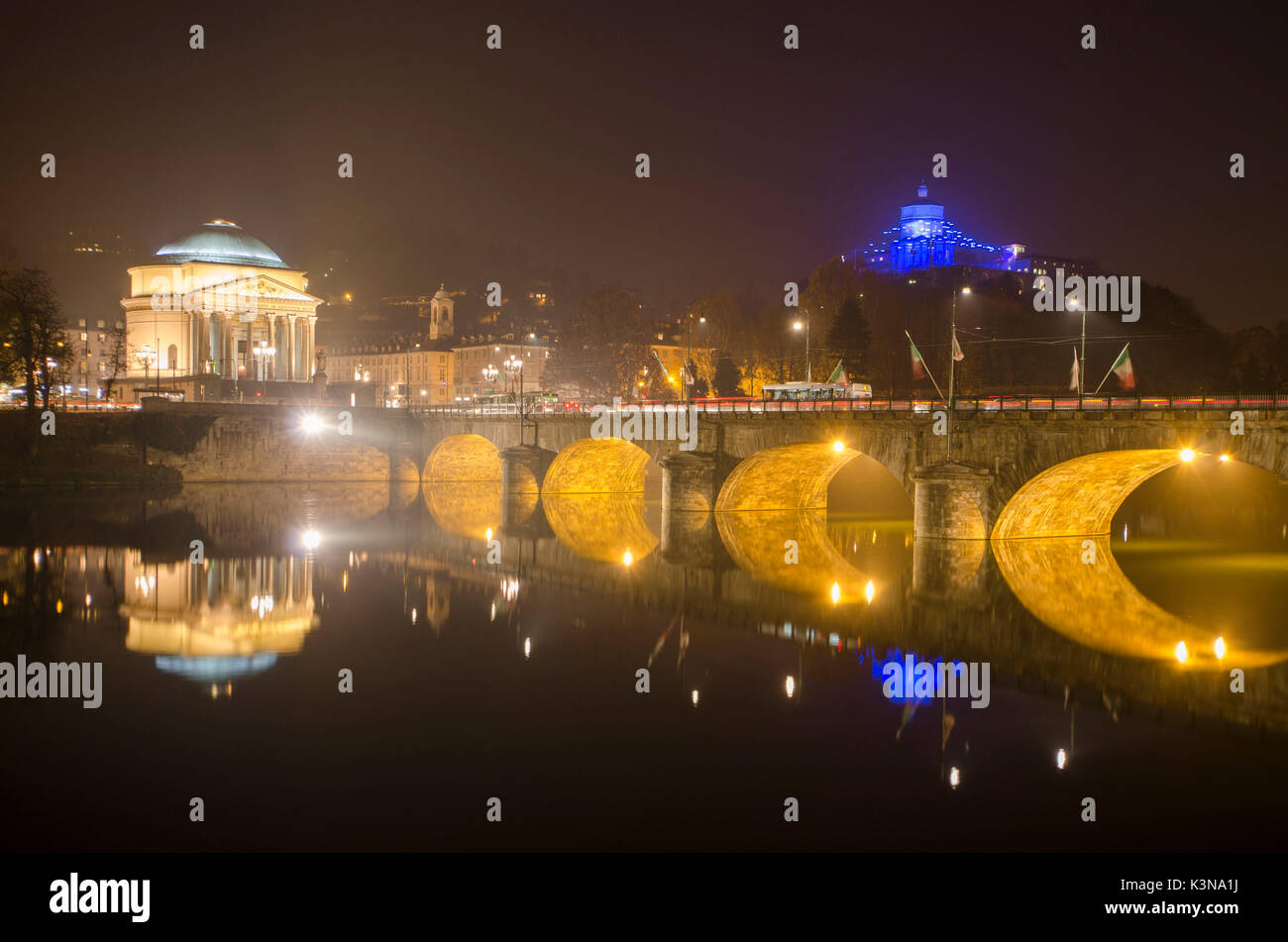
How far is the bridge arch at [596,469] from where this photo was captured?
5900 cm

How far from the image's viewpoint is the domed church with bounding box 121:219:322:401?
330 ft

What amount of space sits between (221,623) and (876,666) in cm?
1574

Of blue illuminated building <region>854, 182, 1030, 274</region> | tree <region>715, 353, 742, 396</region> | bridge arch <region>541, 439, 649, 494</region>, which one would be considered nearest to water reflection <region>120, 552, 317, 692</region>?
bridge arch <region>541, 439, 649, 494</region>

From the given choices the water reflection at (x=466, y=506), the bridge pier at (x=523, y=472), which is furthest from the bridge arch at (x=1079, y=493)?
the bridge pier at (x=523, y=472)

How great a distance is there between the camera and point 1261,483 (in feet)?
196

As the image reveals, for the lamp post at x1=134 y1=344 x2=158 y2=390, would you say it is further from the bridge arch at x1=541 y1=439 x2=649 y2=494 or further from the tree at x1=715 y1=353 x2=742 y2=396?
the bridge arch at x1=541 y1=439 x2=649 y2=494

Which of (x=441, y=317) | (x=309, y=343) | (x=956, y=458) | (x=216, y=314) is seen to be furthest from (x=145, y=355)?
(x=956, y=458)

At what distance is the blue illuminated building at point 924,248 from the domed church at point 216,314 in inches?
2562

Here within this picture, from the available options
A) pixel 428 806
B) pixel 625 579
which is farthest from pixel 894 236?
pixel 428 806

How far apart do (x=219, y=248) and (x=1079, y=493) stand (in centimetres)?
9072

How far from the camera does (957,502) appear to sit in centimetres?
3422

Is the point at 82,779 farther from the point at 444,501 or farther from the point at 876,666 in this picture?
the point at 444,501
